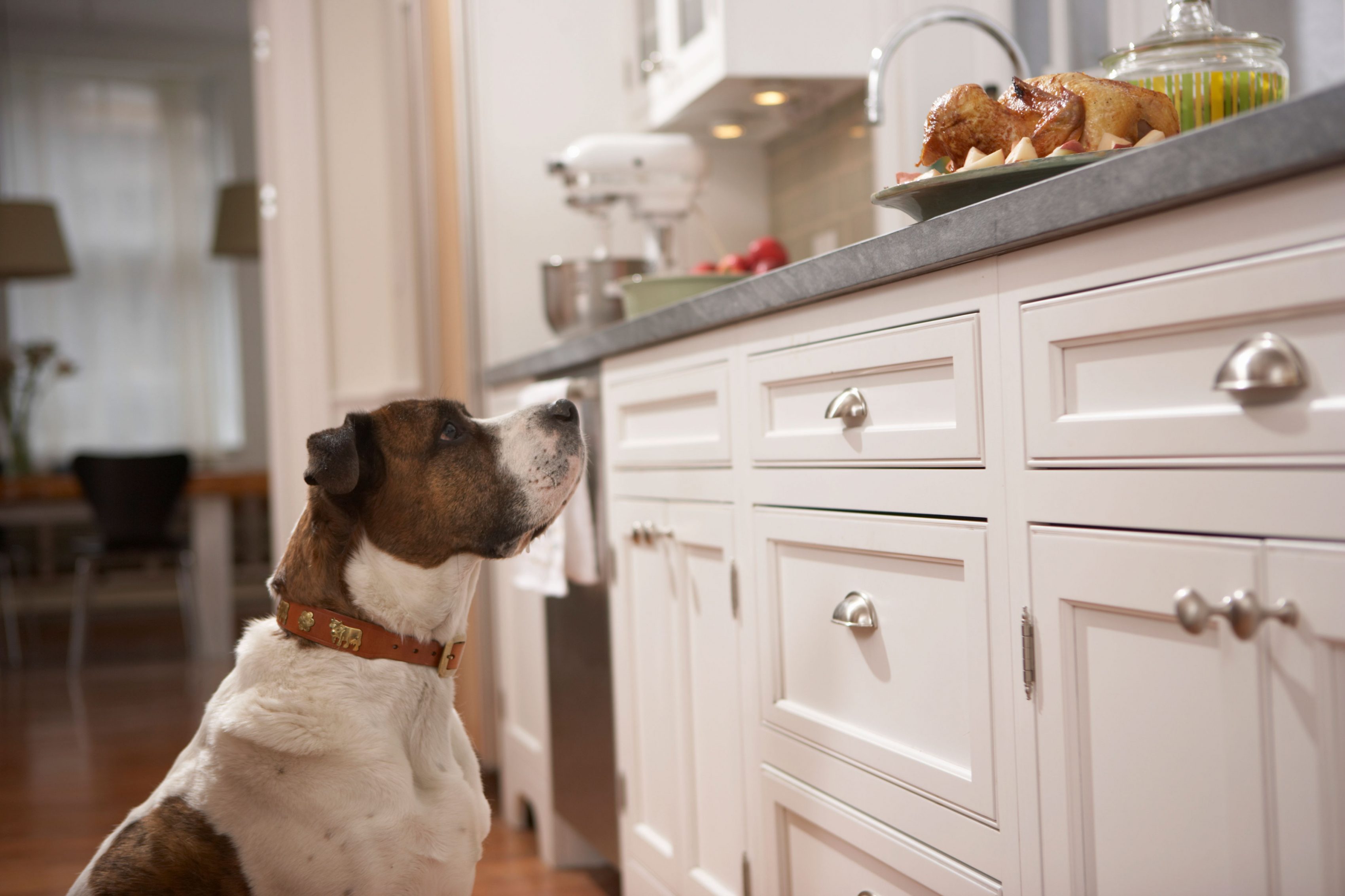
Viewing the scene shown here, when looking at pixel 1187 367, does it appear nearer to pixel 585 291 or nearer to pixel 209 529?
pixel 585 291

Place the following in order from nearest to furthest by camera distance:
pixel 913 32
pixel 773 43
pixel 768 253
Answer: pixel 913 32 → pixel 768 253 → pixel 773 43

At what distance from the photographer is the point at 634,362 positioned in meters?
2.00

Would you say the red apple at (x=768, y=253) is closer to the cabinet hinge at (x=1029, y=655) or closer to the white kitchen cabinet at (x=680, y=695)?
the white kitchen cabinet at (x=680, y=695)

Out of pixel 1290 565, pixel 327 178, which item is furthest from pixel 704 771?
pixel 327 178

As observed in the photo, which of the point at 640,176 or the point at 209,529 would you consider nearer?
the point at 640,176

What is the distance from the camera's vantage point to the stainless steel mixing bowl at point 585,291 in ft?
9.00

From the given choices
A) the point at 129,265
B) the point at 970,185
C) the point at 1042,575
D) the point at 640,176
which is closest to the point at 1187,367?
the point at 1042,575

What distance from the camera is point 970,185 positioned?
3.66ft

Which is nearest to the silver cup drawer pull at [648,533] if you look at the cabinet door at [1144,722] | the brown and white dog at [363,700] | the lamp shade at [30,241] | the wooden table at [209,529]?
the brown and white dog at [363,700]

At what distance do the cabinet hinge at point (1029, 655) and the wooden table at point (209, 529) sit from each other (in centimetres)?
543

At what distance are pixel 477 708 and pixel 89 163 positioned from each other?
5953 mm

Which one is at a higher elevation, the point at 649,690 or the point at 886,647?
the point at 886,647

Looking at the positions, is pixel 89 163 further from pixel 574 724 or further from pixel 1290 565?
pixel 1290 565

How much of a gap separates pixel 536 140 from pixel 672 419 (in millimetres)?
1626
